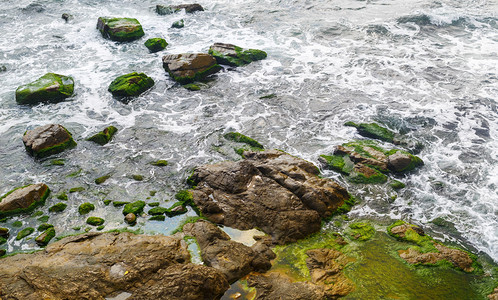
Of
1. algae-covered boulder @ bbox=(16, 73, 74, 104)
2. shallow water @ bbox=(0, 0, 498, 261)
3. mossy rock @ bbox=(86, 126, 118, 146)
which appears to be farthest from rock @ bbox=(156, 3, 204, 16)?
mossy rock @ bbox=(86, 126, 118, 146)

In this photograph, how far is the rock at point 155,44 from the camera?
74.6ft

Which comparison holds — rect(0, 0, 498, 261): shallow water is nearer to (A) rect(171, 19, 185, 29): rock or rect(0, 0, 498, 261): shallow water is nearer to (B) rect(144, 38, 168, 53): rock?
(B) rect(144, 38, 168, 53): rock

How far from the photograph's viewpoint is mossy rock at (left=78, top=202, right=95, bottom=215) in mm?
11555

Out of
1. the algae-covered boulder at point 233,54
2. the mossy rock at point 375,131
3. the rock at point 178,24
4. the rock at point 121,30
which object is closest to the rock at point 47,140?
the algae-covered boulder at point 233,54

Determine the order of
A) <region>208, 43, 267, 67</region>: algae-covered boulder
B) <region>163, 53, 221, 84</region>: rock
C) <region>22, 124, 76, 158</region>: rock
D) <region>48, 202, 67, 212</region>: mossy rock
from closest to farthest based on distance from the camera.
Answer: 1. <region>48, 202, 67, 212</region>: mossy rock
2. <region>22, 124, 76, 158</region>: rock
3. <region>163, 53, 221, 84</region>: rock
4. <region>208, 43, 267, 67</region>: algae-covered boulder

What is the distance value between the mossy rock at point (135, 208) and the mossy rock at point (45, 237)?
212 centimetres

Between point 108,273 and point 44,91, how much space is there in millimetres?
12422

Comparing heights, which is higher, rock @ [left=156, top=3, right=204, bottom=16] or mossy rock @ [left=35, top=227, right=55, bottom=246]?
rock @ [left=156, top=3, right=204, bottom=16]

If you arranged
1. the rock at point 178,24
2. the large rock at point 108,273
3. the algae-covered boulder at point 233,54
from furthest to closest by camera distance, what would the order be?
the rock at point 178,24 < the algae-covered boulder at point 233,54 < the large rock at point 108,273

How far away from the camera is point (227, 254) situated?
31.7 feet

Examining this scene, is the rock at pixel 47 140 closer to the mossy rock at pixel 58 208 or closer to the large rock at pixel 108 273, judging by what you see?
the mossy rock at pixel 58 208

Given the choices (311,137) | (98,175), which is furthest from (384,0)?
(98,175)

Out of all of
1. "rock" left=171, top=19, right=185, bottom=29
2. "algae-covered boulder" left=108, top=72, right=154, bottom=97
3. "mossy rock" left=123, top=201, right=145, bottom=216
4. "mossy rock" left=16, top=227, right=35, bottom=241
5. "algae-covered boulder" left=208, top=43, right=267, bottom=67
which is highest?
"rock" left=171, top=19, right=185, bottom=29

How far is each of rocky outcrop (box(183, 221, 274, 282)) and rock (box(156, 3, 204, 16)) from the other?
23.3 m
